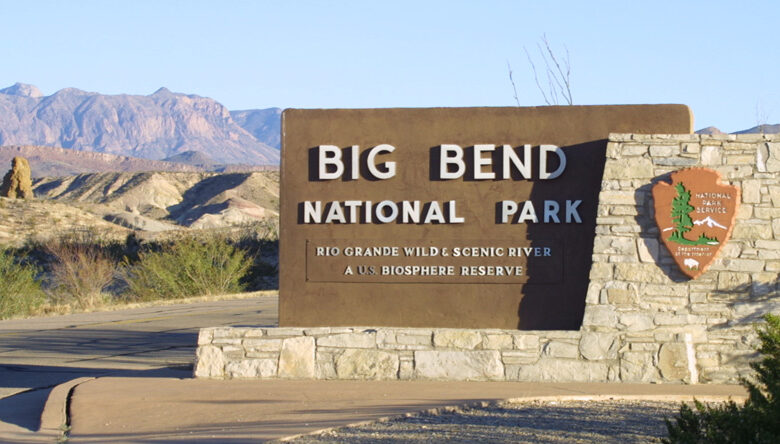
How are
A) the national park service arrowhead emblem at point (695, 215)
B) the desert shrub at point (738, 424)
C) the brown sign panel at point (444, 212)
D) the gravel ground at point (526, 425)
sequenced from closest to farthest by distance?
the desert shrub at point (738, 424), the gravel ground at point (526, 425), the national park service arrowhead emblem at point (695, 215), the brown sign panel at point (444, 212)

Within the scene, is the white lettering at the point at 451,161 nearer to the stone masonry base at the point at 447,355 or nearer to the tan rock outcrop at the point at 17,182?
the stone masonry base at the point at 447,355

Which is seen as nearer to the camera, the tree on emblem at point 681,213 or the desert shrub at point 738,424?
the desert shrub at point 738,424

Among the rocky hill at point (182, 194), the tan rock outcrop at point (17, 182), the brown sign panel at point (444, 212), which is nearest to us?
the brown sign panel at point (444, 212)

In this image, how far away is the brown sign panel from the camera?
39.4 feet

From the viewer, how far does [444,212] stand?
483 inches

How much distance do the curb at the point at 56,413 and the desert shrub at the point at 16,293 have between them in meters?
15.7

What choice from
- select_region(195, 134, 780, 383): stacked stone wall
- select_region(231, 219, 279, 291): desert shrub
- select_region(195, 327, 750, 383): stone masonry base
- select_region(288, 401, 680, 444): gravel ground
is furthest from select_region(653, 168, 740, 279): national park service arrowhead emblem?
select_region(231, 219, 279, 291): desert shrub

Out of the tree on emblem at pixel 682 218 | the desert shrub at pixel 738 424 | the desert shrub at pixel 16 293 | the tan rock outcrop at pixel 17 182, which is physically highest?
the tan rock outcrop at pixel 17 182

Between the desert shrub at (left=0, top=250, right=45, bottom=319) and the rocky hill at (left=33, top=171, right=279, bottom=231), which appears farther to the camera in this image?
the rocky hill at (left=33, top=171, right=279, bottom=231)

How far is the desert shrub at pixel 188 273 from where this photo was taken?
30969mm

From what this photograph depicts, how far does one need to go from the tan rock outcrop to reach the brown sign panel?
50.6 metres

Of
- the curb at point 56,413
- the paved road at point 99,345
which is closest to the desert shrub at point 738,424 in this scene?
the curb at point 56,413

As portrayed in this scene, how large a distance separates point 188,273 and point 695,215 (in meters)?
22.1

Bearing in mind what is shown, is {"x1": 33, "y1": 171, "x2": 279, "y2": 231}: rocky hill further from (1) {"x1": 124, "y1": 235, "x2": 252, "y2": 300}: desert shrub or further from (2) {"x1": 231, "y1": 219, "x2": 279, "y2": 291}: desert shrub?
(1) {"x1": 124, "y1": 235, "x2": 252, "y2": 300}: desert shrub
